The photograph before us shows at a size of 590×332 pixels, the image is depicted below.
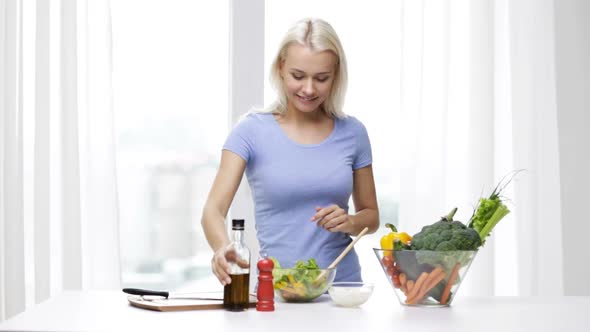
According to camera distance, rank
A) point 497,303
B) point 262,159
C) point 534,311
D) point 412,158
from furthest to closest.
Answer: point 412,158
point 262,159
point 497,303
point 534,311

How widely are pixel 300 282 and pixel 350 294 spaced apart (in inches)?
5.6

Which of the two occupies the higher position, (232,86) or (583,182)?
(232,86)

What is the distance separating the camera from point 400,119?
379 centimetres

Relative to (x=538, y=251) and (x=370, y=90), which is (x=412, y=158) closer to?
(x=370, y=90)

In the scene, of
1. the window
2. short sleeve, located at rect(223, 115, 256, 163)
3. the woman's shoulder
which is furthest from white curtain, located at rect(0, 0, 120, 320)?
the woman's shoulder

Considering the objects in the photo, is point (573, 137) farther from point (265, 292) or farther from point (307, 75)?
point (265, 292)

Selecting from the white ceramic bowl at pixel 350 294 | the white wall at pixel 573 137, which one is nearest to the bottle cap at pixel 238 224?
the white ceramic bowl at pixel 350 294

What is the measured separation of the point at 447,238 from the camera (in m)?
2.11

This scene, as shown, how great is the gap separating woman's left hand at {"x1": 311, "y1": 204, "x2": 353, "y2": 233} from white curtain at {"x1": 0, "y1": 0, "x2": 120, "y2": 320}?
145cm

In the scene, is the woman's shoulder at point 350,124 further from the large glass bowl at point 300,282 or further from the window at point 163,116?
the window at point 163,116

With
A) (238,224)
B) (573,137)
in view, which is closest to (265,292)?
(238,224)

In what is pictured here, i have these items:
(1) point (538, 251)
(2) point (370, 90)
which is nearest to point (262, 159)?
(2) point (370, 90)

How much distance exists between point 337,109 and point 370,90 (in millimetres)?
1148

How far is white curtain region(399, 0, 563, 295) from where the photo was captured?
3.78 metres
